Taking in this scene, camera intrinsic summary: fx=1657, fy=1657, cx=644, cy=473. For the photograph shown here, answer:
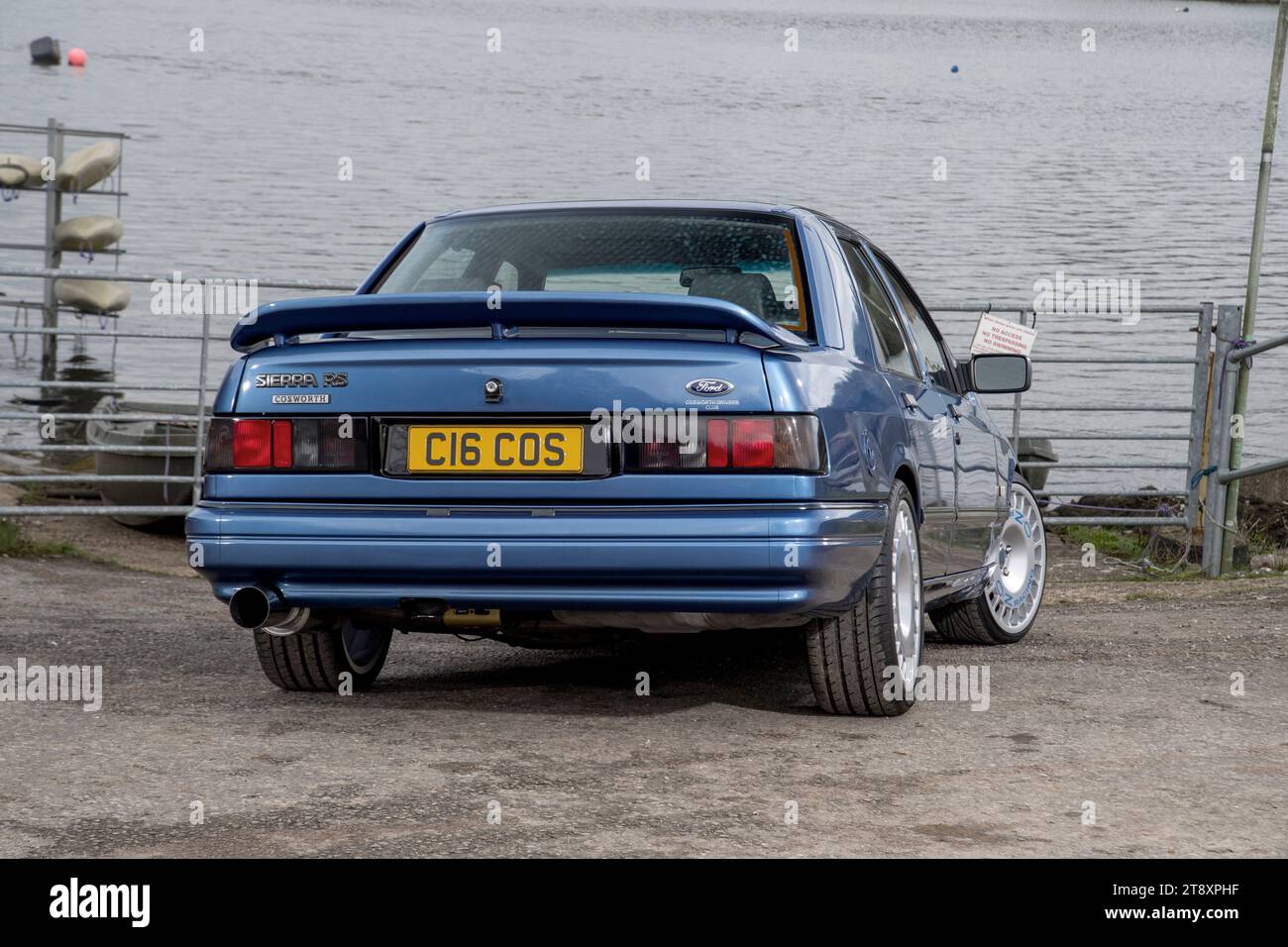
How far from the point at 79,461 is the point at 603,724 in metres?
16.1

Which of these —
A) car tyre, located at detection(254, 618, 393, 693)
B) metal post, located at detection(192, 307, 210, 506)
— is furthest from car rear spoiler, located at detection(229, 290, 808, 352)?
metal post, located at detection(192, 307, 210, 506)

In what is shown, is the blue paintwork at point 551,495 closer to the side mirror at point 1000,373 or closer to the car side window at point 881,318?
the car side window at point 881,318

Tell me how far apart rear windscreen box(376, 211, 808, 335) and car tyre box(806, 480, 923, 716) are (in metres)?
0.72

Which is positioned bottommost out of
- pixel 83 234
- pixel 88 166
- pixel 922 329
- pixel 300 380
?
pixel 300 380

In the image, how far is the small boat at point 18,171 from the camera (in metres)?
27.3

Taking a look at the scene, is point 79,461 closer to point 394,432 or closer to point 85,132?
point 85,132

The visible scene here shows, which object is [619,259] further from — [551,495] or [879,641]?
[879,641]

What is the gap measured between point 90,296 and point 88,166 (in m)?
2.25

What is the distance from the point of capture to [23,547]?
34.8ft

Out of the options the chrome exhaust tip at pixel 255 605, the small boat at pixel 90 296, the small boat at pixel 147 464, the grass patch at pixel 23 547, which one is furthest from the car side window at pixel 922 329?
the small boat at pixel 90 296

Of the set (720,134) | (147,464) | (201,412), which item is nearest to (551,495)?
(201,412)

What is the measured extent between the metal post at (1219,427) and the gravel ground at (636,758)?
16.6 feet

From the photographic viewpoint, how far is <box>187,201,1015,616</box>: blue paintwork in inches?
173
